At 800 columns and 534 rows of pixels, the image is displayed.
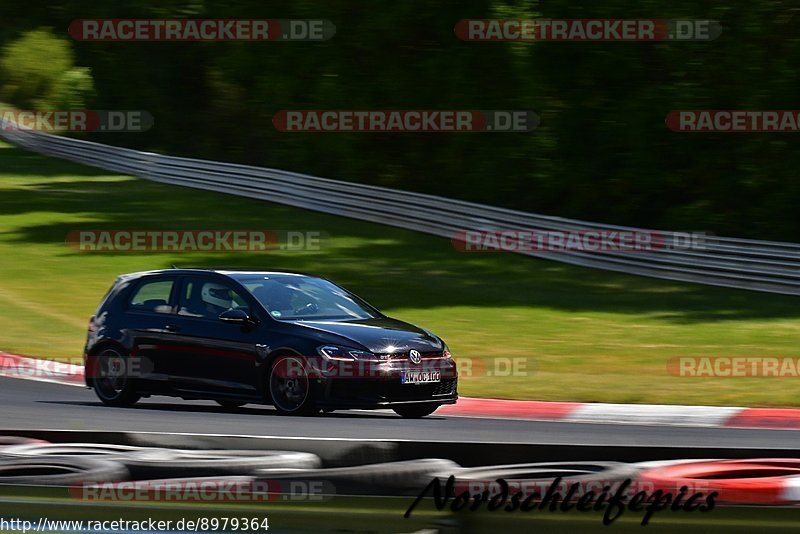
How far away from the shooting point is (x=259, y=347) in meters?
11.3

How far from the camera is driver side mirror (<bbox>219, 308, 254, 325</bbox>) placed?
11469 mm

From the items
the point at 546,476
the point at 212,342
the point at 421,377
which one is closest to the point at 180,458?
the point at 546,476

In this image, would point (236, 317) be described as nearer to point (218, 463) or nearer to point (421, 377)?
point (421, 377)

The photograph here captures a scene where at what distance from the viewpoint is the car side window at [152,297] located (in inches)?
479

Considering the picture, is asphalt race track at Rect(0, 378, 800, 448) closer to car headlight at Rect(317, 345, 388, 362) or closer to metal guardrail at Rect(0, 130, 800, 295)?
car headlight at Rect(317, 345, 388, 362)

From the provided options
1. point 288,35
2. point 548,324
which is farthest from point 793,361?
point 288,35

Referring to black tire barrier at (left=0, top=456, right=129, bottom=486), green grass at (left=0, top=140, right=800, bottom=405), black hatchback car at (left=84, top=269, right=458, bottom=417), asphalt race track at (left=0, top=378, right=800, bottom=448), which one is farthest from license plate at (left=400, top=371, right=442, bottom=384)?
black tire barrier at (left=0, top=456, right=129, bottom=486)

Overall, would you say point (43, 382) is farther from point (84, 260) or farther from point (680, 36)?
point (680, 36)

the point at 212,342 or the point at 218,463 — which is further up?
the point at 212,342

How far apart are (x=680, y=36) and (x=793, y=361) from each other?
10473 millimetres

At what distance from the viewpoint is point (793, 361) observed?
1499 centimetres

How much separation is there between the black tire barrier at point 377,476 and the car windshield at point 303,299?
4.88 metres

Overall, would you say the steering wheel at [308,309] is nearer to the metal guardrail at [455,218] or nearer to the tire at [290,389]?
the tire at [290,389]

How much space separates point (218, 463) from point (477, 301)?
1306cm
